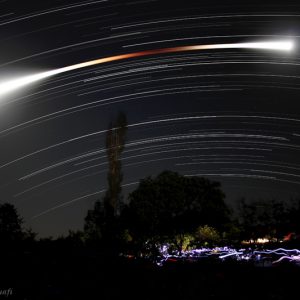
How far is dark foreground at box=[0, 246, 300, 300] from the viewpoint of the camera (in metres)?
6.86

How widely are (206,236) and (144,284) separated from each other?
40.3 m

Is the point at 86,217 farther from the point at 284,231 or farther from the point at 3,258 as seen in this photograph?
the point at 3,258

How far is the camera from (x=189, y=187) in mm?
44219

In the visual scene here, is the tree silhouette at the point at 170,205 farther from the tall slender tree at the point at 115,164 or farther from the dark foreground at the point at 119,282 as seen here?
the dark foreground at the point at 119,282

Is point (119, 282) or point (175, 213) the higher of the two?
point (175, 213)

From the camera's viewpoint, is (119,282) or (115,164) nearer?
(119,282)

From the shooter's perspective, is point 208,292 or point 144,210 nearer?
point 208,292

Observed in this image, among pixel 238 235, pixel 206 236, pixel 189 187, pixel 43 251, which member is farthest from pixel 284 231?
pixel 43 251

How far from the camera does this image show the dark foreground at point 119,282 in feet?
22.5

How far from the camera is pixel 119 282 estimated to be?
316 inches

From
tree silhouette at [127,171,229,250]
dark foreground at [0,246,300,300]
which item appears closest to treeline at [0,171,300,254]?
tree silhouette at [127,171,229,250]

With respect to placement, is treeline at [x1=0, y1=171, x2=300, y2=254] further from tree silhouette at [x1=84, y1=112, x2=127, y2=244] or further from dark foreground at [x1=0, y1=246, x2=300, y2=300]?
dark foreground at [x1=0, y1=246, x2=300, y2=300]

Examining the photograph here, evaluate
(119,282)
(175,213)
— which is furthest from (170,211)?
(119,282)

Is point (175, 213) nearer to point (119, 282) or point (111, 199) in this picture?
Result: point (111, 199)
